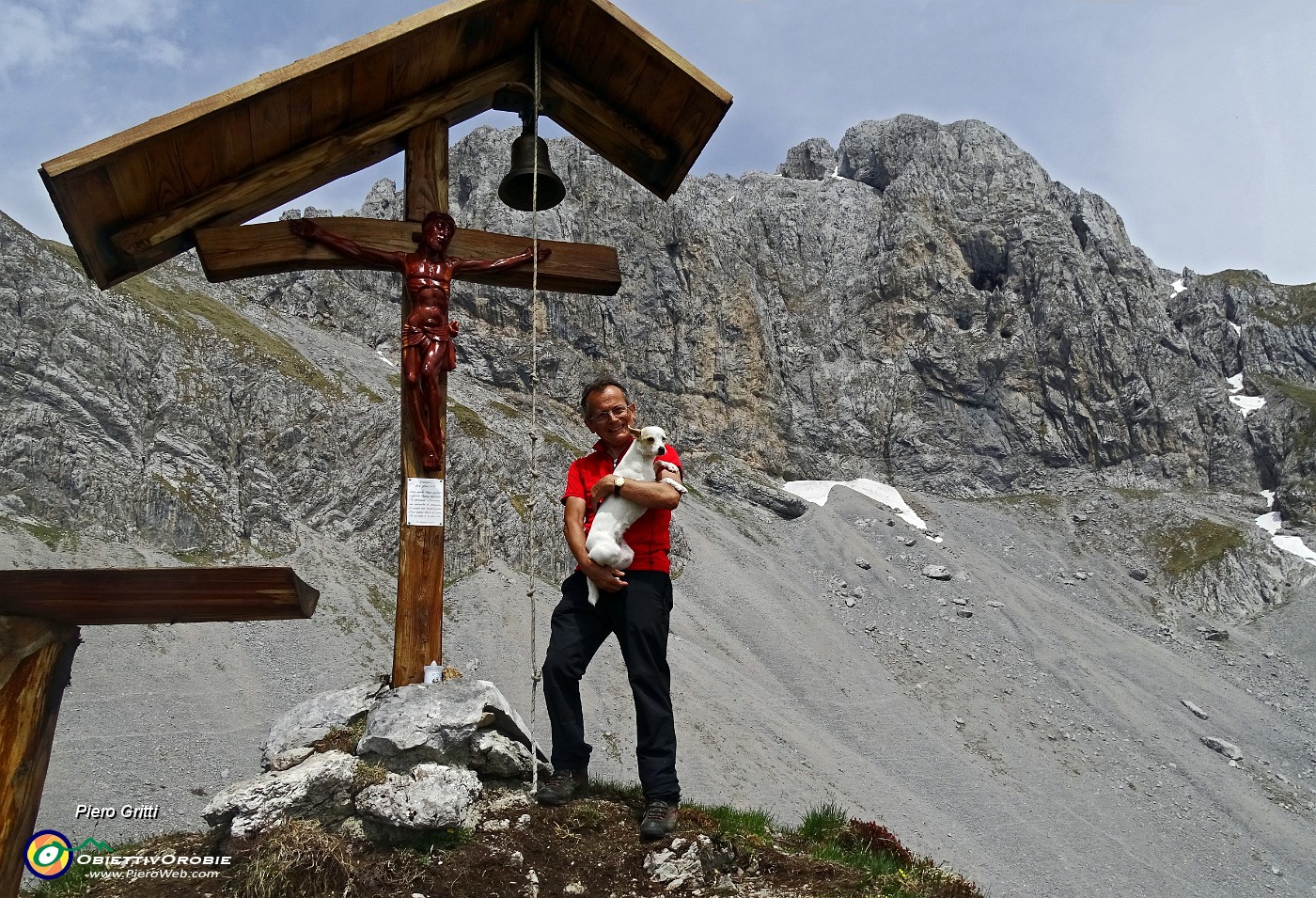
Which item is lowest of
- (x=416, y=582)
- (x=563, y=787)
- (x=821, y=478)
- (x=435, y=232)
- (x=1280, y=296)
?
(x=563, y=787)

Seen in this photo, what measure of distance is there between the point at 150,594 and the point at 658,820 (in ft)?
10.8

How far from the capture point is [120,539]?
3178 cm

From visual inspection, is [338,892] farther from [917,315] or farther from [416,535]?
[917,315]

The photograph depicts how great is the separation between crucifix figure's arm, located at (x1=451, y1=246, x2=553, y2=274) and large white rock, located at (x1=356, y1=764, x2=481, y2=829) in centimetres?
377

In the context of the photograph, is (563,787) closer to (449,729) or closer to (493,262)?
(449,729)

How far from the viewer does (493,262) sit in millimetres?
6762

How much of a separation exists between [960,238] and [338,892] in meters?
88.0

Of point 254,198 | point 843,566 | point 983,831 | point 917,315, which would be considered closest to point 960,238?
point 917,315

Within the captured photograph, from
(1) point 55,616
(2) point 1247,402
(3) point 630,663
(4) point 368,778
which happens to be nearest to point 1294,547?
(2) point 1247,402

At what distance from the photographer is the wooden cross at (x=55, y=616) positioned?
9.82 ft

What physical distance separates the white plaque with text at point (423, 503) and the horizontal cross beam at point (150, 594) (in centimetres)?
285

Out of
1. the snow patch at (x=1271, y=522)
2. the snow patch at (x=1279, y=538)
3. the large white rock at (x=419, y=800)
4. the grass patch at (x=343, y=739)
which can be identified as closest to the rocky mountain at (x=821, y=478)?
the snow patch at (x=1271, y=522)

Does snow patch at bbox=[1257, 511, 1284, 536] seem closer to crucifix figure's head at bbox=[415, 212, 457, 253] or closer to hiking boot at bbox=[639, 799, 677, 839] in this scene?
hiking boot at bbox=[639, 799, 677, 839]

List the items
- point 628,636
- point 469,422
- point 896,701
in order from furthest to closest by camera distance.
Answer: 1. point 469,422
2. point 896,701
3. point 628,636
